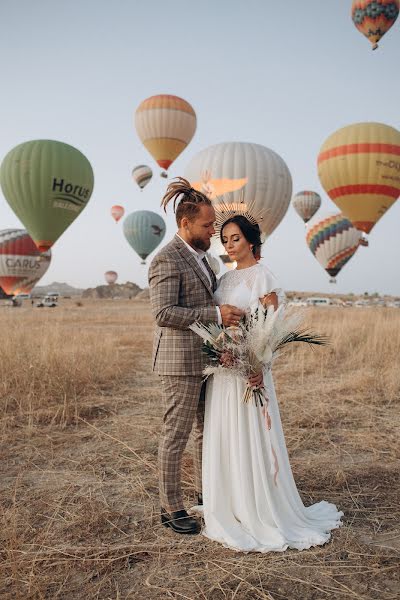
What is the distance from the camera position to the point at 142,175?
162 feet

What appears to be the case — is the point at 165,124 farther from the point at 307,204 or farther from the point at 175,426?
the point at 175,426

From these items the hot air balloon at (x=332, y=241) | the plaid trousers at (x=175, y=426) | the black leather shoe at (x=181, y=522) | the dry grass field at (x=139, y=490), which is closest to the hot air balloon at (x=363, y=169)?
the hot air balloon at (x=332, y=241)

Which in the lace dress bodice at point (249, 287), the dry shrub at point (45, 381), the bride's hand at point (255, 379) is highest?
the lace dress bodice at point (249, 287)

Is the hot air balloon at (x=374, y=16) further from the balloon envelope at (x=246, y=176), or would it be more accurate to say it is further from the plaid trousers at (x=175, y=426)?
the plaid trousers at (x=175, y=426)

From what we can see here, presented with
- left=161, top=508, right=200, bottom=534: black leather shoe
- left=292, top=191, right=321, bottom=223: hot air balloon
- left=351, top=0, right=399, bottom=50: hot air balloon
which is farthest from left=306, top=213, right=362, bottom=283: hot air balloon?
left=161, top=508, right=200, bottom=534: black leather shoe

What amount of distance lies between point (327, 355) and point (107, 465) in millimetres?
6080

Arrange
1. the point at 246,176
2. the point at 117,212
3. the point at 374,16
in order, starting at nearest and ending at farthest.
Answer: the point at 246,176 < the point at 374,16 < the point at 117,212

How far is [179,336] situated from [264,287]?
1.89 feet

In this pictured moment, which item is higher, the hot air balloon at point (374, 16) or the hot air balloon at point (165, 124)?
the hot air balloon at point (374, 16)

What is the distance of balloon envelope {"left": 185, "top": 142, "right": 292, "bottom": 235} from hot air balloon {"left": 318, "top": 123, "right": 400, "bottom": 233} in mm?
3345

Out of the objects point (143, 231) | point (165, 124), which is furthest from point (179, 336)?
point (143, 231)

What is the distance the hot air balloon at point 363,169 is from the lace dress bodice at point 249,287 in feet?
66.6

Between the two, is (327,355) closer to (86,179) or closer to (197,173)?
(197,173)

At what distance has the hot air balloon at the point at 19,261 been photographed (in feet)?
134
